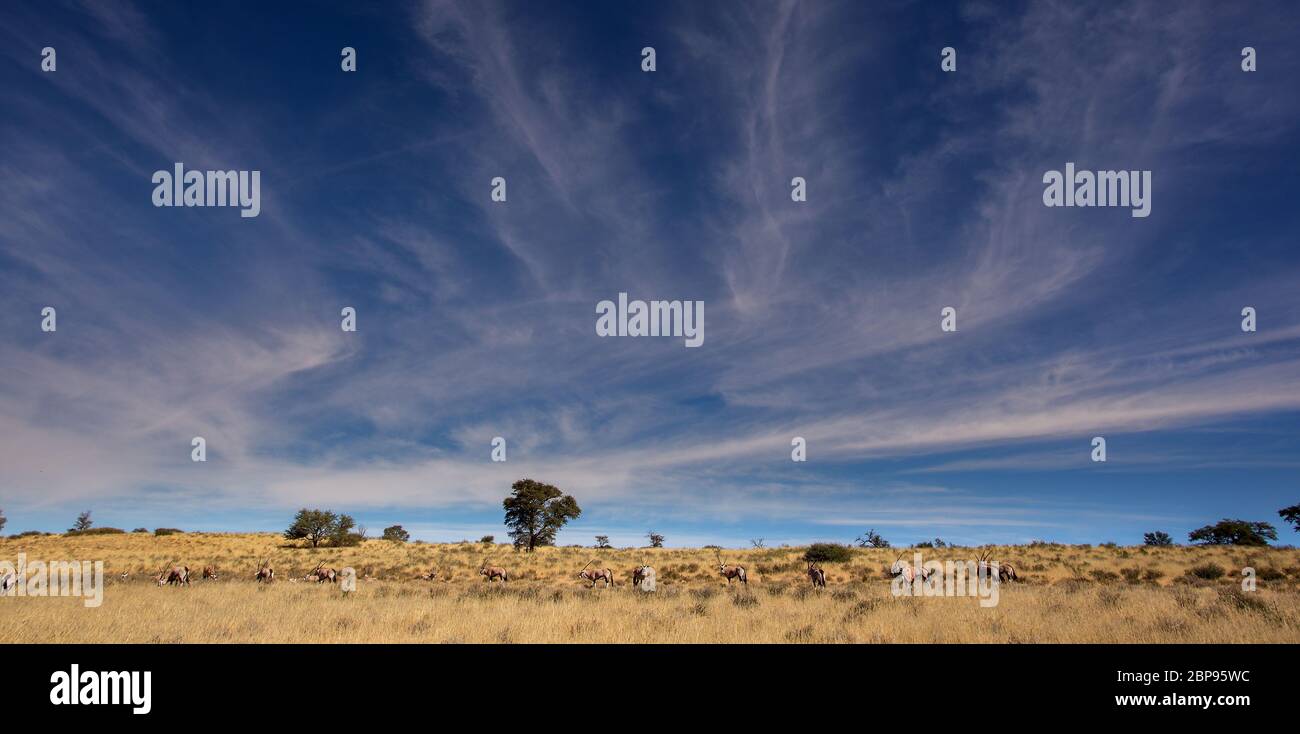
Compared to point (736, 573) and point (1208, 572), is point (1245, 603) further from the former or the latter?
point (1208, 572)

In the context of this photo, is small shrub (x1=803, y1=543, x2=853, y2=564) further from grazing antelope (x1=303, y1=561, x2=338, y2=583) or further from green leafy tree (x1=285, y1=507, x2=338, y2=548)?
green leafy tree (x1=285, y1=507, x2=338, y2=548)

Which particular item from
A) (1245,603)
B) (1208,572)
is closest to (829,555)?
(1208,572)

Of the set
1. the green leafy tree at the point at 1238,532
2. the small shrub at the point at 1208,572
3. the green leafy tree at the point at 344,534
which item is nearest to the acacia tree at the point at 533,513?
the green leafy tree at the point at 344,534

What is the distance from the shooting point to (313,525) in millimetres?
59906

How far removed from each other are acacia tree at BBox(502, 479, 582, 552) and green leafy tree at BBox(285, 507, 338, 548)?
18.7 metres

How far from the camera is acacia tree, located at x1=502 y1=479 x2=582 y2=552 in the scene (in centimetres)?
5925

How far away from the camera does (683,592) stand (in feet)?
75.3

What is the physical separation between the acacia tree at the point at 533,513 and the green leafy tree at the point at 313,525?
18.7m

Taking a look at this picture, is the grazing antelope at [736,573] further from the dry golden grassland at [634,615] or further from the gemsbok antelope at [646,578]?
the gemsbok antelope at [646,578]

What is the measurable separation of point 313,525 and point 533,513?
22.8m

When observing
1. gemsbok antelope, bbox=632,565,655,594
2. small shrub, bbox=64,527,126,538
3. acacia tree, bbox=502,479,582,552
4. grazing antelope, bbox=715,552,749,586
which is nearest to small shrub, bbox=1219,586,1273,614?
grazing antelope, bbox=715,552,749,586

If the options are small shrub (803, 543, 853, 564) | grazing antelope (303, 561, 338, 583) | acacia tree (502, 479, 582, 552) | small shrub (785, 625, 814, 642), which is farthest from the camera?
acacia tree (502, 479, 582, 552)
